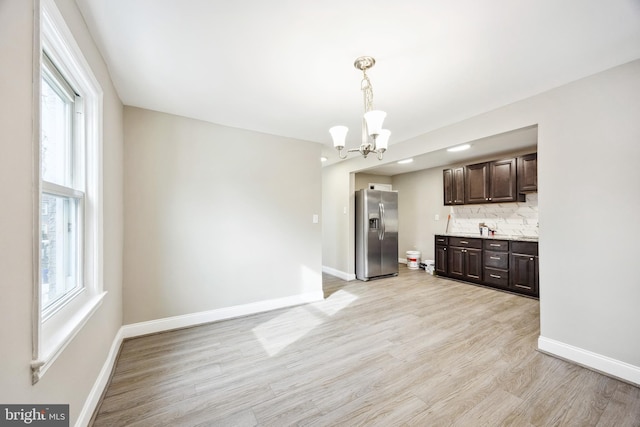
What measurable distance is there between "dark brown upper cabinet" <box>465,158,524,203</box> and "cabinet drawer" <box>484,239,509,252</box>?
2.39ft

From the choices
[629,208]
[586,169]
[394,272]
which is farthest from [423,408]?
[394,272]

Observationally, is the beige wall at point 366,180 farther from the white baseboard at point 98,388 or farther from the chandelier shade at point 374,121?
the white baseboard at point 98,388

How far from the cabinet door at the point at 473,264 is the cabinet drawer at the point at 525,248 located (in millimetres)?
542

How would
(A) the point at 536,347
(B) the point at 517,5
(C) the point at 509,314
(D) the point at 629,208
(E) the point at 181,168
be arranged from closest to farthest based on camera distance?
(B) the point at 517,5
(D) the point at 629,208
(A) the point at 536,347
(E) the point at 181,168
(C) the point at 509,314

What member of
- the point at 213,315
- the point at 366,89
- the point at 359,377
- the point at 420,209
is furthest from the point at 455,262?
the point at 213,315

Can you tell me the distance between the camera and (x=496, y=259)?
4.38 m

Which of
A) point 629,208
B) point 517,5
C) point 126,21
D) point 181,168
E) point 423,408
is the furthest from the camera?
point 181,168

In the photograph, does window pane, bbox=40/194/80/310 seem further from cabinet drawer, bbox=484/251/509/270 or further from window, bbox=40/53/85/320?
cabinet drawer, bbox=484/251/509/270

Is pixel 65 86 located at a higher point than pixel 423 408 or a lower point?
higher

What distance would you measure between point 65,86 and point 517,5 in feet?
9.12

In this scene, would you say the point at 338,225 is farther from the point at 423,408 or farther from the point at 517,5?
the point at 517,5

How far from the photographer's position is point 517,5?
150 cm

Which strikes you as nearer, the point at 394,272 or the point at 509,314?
the point at 509,314

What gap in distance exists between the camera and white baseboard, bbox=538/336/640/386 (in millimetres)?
1972
